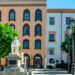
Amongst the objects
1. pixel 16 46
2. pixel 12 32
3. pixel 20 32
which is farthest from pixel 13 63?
pixel 20 32

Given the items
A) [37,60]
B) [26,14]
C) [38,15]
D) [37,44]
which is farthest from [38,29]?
[37,60]

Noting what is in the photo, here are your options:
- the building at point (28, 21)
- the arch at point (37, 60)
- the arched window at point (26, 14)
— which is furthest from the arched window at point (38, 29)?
the arch at point (37, 60)

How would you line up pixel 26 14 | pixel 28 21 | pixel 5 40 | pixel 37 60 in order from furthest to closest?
pixel 26 14
pixel 28 21
pixel 37 60
pixel 5 40

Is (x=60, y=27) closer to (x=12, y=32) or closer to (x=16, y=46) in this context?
(x=12, y=32)

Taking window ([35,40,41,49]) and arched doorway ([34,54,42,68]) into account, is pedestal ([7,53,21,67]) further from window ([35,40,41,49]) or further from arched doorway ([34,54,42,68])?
window ([35,40,41,49])

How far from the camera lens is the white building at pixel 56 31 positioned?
66438 mm

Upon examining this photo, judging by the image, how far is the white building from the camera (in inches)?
2616

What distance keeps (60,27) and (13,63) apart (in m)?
36.2

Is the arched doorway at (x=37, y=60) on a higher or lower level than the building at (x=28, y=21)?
lower

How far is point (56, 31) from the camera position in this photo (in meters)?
66.9

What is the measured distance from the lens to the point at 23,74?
28.4 m

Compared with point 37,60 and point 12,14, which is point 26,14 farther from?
point 37,60

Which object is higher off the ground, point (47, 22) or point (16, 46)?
point (47, 22)

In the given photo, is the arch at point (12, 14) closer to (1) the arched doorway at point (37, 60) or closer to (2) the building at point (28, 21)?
(2) the building at point (28, 21)
